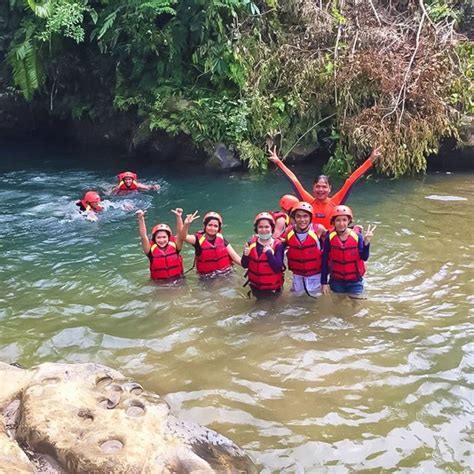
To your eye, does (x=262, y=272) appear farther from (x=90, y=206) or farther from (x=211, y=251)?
(x=90, y=206)

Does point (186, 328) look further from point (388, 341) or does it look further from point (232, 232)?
point (232, 232)

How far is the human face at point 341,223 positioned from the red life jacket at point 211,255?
165 cm

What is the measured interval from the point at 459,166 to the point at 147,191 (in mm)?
7436

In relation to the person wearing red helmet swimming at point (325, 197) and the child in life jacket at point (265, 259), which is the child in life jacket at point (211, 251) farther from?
the person wearing red helmet swimming at point (325, 197)

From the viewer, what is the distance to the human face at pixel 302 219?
21.4 feet

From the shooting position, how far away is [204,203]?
1159 cm

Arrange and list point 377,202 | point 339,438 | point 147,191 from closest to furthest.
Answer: point 339,438 → point 377,202 → point 147,191

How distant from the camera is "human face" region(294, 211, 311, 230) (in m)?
6.52

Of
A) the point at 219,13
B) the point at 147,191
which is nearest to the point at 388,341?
the point at 147,191

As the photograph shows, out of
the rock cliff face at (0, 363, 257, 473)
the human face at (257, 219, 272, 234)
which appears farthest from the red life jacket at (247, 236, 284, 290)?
the rock cliff face at (0, 363, 257, 473)

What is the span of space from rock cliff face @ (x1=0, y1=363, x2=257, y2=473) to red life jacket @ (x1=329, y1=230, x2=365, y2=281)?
2.85m

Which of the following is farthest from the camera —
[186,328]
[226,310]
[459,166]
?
[459,166]

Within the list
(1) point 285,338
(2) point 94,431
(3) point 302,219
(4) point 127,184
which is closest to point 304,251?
(3) point 302,219

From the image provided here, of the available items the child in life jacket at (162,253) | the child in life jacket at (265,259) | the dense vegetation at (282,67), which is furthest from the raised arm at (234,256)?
the dense vegetation at (282,67)
